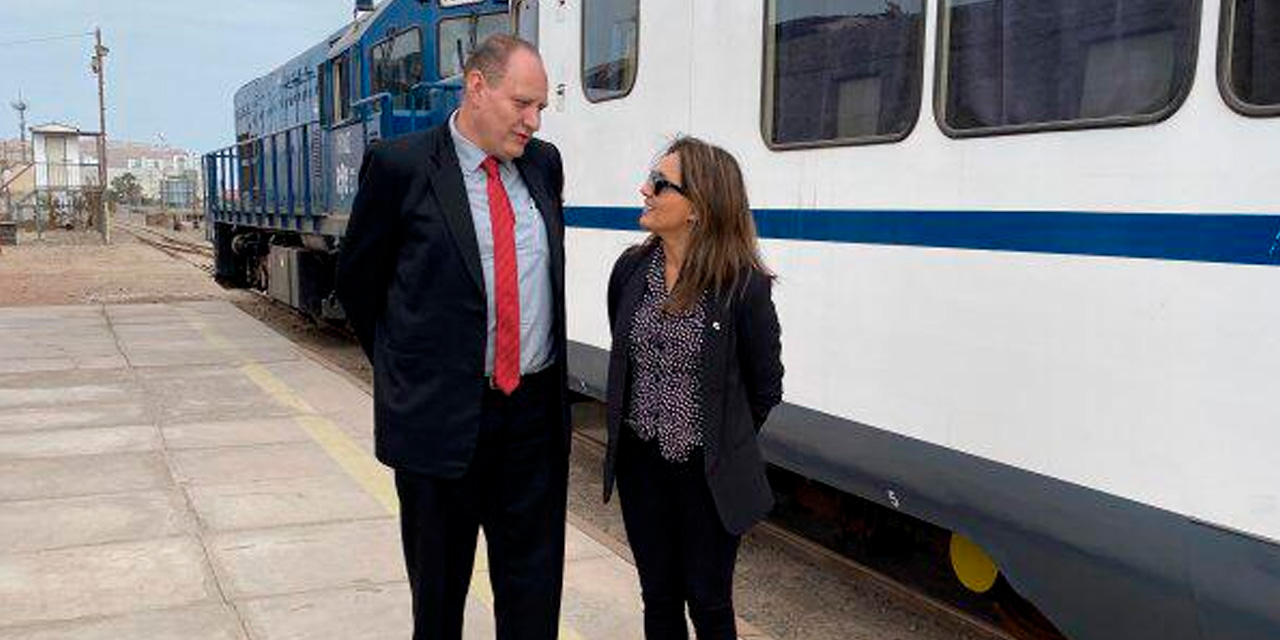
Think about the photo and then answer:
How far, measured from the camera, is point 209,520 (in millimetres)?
5535

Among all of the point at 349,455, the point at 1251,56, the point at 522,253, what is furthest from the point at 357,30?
the point at 1251,56

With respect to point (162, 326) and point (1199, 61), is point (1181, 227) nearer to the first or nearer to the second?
point (1199, 61)

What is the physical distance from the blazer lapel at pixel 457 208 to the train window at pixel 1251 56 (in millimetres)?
1938

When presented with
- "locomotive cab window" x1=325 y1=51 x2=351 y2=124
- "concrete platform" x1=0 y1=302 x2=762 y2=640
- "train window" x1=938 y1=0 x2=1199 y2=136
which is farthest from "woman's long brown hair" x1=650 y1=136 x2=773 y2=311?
"locomotive cab window" x1=325 y1=51 x2=351 y2=124

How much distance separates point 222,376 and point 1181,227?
8.60 metres

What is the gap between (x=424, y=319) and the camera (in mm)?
2787

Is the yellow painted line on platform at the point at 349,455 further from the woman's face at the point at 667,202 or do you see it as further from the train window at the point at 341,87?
the train window at the point at 341,87

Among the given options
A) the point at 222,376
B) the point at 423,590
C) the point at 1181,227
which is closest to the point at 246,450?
the point at 222,376

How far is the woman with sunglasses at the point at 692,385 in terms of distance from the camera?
2.92 m

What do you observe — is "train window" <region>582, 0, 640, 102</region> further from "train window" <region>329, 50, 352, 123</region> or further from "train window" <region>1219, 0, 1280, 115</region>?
"train window" <region>329, 50, 352, 123</region>

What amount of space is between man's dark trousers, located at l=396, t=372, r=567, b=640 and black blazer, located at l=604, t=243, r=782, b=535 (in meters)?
0.29

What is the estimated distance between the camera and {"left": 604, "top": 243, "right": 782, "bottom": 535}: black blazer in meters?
2.94

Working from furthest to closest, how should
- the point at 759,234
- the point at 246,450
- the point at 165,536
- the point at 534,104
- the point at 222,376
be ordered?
the point at 222,376, the point at 246,450, the point at 165,536, the point at 759,234, the point at 534,104

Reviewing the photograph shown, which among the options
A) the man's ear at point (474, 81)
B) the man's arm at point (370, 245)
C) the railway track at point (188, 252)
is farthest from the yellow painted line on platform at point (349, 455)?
the railway track at point (188, 252)
